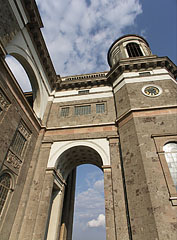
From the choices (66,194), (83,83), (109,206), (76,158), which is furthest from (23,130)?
(66,194)

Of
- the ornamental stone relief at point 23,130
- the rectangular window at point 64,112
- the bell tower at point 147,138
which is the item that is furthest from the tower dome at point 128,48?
the ornamental stone relief at point 23,130

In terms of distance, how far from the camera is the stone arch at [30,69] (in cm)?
1185

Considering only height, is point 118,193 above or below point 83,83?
below

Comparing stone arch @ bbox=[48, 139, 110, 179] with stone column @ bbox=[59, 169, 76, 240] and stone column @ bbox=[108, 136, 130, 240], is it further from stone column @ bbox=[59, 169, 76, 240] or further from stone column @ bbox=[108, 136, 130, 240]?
stone column @ bbox=[59, 169, 76, 240]

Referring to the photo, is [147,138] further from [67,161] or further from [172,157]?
[67,161]

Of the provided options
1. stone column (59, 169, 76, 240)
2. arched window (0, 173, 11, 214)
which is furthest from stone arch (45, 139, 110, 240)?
arched window (0, 173, 11, 214)

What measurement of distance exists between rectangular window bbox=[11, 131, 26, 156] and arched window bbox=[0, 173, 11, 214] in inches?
71.4

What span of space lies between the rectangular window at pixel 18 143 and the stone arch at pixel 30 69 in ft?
11.9

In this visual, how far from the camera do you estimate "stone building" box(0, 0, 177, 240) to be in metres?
9.38

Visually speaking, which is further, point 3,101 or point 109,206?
point 109,206

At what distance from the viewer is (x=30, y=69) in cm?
1414

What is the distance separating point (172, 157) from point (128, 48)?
52.5ft

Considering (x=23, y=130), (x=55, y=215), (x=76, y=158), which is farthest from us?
(x=76, y=158)

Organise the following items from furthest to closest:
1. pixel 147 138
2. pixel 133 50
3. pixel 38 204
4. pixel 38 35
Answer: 1. pixel 133 50
2. pixel 38 35
3. pixel 147 138
4. pixel 38 204
